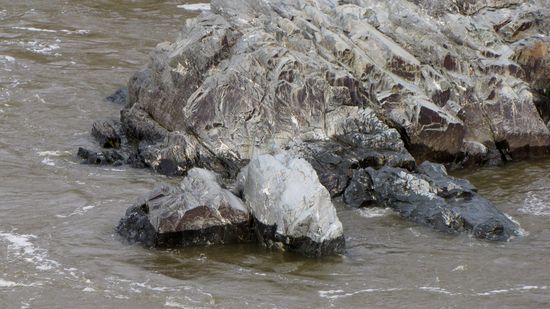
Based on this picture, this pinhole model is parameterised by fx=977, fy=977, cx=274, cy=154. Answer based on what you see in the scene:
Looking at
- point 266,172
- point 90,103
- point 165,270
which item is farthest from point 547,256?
point 90,103

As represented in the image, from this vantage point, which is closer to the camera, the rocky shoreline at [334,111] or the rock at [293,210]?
the rock at [293,210]

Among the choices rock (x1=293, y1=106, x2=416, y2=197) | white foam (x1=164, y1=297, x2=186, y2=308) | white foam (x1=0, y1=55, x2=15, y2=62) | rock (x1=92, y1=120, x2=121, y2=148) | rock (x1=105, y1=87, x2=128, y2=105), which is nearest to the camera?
white foam (x1=164, y1=297, x2=186, y2=308)

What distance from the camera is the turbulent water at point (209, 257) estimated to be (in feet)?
32.6

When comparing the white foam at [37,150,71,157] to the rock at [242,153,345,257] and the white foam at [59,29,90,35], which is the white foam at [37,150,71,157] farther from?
the white foam at [59,29,90,35]

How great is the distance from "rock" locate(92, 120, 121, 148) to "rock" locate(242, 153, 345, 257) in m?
4.28

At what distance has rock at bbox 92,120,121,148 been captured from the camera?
15312mm

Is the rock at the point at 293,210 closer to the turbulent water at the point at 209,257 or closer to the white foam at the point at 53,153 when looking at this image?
the turbulent water at the point at 209,257

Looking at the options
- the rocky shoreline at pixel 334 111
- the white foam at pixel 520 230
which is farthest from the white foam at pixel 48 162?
the white foam at pixel 520 230

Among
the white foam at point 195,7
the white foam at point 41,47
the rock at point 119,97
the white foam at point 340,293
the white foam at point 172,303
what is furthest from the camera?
the white foam at point 195,7

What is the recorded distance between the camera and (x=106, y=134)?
1541 cm

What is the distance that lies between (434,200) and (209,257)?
3191 millimetres

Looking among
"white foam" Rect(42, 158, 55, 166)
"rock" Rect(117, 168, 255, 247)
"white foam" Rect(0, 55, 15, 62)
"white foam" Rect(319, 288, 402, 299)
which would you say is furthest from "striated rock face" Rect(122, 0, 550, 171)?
"white foam" Rect(0, 55, 15, 62)

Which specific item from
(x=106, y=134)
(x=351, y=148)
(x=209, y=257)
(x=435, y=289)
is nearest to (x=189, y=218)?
(x=209, y=257)

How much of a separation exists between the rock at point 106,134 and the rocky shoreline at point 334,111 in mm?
24
